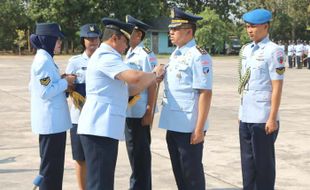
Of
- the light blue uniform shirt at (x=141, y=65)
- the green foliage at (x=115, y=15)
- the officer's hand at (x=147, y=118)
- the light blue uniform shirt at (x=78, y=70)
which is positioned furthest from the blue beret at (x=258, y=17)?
the green foliage at (x=115, y=15)

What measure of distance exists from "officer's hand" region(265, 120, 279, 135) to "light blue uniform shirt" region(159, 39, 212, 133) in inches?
25.6

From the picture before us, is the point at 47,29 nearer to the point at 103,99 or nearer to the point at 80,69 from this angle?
the point at 80,69

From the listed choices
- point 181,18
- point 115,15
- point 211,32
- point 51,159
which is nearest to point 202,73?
point 181,18

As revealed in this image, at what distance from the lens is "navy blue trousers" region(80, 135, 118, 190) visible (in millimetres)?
3779

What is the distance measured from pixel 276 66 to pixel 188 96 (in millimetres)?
803

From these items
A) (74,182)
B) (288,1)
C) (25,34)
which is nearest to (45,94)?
(74,182)

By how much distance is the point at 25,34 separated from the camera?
5066 cm

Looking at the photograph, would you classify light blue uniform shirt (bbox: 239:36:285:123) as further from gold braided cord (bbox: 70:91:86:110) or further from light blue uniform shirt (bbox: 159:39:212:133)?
gold braided cord (bbox: 70:91:86:110)

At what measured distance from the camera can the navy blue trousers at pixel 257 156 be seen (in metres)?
4.58

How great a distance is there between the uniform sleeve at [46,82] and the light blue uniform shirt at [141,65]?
81cm

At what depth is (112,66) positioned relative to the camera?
364 cm

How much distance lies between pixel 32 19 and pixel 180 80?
4566cm

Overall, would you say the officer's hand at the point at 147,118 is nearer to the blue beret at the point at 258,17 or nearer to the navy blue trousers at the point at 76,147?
the navy blue trousers at the point at 76,147

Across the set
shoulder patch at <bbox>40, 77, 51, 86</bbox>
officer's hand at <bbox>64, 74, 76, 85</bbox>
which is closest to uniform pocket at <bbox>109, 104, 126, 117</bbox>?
shoulder patch at <bbox>40, 77, 51, 86</bbox>
